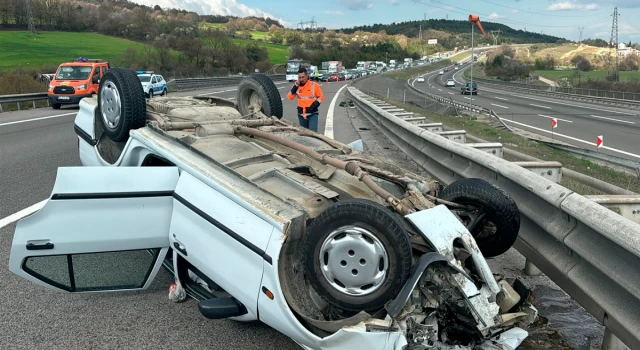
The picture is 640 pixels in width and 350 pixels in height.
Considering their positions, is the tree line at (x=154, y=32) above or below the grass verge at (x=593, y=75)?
above

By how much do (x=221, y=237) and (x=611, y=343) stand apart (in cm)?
225

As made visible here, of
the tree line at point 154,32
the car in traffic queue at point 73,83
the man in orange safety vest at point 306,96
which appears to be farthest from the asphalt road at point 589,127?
the tree line at point 154,32

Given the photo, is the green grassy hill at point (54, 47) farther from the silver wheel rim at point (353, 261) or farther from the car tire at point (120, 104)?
the silver wheel rim at point (353, 261)

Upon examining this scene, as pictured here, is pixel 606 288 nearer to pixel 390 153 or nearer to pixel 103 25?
pixel 390 153

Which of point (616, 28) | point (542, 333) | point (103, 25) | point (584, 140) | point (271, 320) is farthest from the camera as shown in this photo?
point (103, 25)

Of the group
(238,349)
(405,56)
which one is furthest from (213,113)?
(405,56)

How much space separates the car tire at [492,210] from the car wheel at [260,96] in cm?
317

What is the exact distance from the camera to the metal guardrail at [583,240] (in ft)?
7.67

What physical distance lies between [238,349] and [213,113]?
2.80 meters

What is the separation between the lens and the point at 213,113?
203 inches

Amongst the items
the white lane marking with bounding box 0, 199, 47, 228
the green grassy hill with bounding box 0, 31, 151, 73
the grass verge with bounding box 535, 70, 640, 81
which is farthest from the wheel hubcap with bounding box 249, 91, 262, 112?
the grass verge with bounding box 535, 70, 640, 81

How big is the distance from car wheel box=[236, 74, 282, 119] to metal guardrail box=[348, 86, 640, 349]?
262 centimetres

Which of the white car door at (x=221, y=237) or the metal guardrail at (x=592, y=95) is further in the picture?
the metal guardrail at (x=592, y=95)

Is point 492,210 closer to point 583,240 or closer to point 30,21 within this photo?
point 583,240
